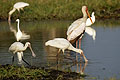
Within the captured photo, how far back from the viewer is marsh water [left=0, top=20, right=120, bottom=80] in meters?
10.1

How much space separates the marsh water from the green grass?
280 centimetres

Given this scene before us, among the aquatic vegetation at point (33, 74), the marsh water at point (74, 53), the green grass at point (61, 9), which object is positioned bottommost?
the marsh water at point (74, 53)

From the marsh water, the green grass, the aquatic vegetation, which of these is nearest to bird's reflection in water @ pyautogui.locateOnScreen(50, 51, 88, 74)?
the marsh water

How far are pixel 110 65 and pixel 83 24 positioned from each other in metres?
2.23

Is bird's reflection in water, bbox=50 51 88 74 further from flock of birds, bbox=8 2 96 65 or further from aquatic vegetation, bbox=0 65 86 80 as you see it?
aquatic vegetation, bbox=0 65 86 80

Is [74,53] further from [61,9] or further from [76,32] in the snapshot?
[61,9]

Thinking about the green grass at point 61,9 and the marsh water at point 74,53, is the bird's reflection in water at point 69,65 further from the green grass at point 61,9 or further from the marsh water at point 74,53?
the green grass at point 61,9

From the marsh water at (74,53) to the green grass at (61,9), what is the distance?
2.80m

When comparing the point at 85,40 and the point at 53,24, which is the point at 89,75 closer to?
the point at 85,40

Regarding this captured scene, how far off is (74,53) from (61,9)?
474 inches

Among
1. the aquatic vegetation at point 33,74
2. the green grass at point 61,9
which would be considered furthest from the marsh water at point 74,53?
the green grass at point 61,9

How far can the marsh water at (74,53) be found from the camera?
10.1m

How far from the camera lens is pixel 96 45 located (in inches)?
558

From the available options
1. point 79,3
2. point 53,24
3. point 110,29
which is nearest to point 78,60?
point 110,29
